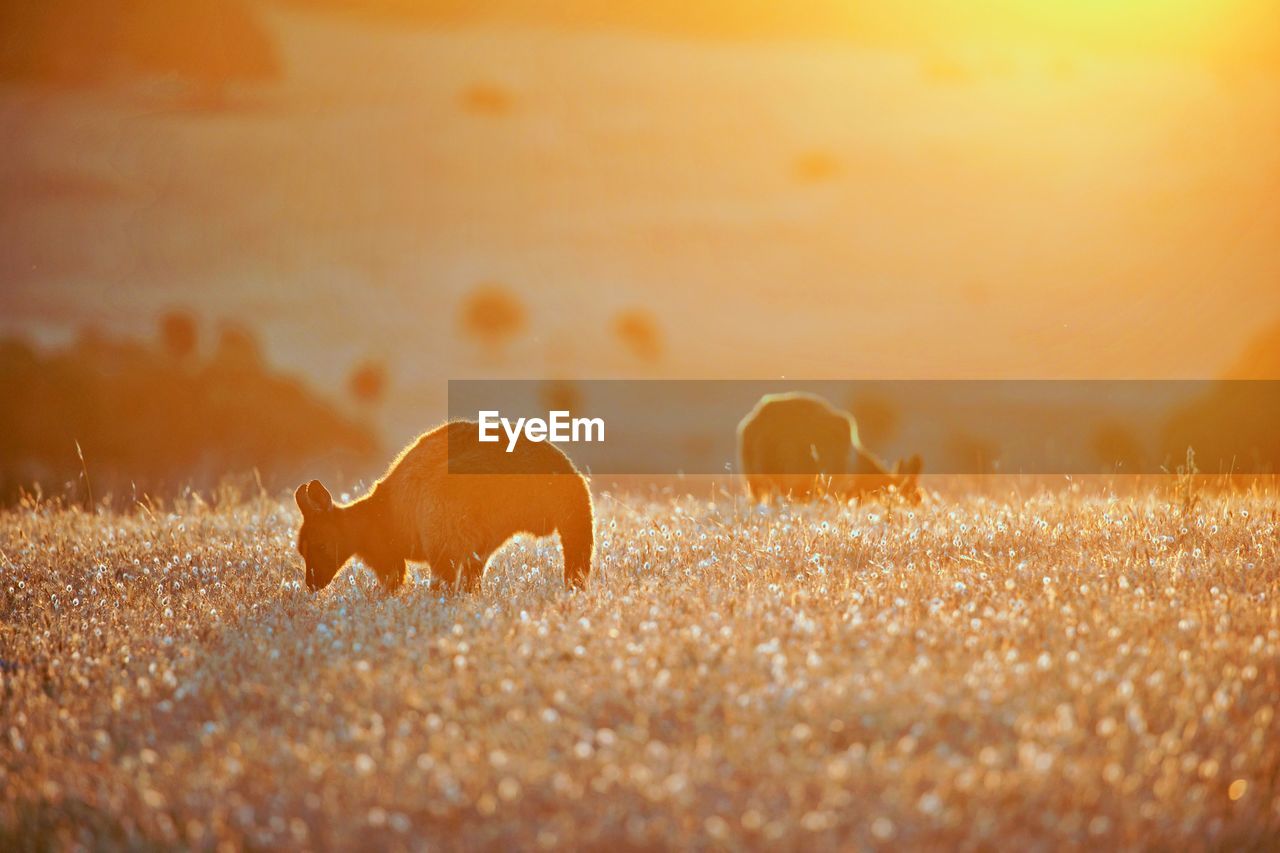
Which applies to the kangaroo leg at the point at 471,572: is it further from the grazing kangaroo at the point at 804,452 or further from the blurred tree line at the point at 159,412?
the blurred tree line at the point at 159,412

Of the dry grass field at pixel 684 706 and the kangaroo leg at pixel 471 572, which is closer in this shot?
the dry grass field at pixel 684 706

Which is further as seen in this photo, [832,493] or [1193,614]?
[832,493]

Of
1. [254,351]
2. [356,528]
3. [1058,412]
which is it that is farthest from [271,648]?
[1058,412]

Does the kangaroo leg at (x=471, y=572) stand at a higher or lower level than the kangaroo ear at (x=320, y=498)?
lower

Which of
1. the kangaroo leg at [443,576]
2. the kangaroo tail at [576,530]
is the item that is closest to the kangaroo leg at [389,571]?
the kangaroo leg at [443,576]

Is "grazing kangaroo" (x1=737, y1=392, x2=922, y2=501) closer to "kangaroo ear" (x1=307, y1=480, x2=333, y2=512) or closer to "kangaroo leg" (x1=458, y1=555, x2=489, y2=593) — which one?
"kangaroo leg" (x1=458, y1=555, x2=489, y2=593)

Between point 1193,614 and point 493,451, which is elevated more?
point 493,451

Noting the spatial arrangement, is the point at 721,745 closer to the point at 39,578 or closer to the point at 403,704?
the point at 403,704

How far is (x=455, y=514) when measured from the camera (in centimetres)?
886

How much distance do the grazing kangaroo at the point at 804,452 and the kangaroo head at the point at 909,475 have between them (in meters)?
0.01

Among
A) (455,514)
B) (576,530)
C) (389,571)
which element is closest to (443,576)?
(455,514)

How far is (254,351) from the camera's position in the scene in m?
40.7

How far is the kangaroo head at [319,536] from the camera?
931cm

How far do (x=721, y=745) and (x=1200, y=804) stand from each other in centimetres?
194
